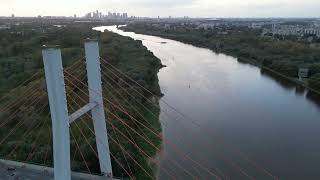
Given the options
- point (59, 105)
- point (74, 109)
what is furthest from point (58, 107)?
point (74, 109)

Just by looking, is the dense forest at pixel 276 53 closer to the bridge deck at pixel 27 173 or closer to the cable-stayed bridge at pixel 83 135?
the cable-stayed bridge at pixel 83 135

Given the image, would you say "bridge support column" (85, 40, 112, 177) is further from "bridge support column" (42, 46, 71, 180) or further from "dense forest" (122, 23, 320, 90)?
"dense forest" (122, 23, 320, 90)

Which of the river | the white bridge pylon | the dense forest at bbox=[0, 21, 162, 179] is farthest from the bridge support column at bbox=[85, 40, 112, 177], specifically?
the river

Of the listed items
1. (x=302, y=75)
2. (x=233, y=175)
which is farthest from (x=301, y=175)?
(x=302, y=75)

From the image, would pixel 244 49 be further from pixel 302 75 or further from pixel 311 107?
pixel 311 107

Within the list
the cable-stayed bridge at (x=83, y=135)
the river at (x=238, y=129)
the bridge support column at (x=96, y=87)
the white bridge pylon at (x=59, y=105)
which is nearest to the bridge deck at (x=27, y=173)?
the cable-stayed bridge at (x=83, y=135)

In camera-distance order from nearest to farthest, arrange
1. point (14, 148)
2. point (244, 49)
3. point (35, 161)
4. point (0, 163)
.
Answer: point (0, 163) < point (35, 161) < point (14, 148) < point (244, 49)
